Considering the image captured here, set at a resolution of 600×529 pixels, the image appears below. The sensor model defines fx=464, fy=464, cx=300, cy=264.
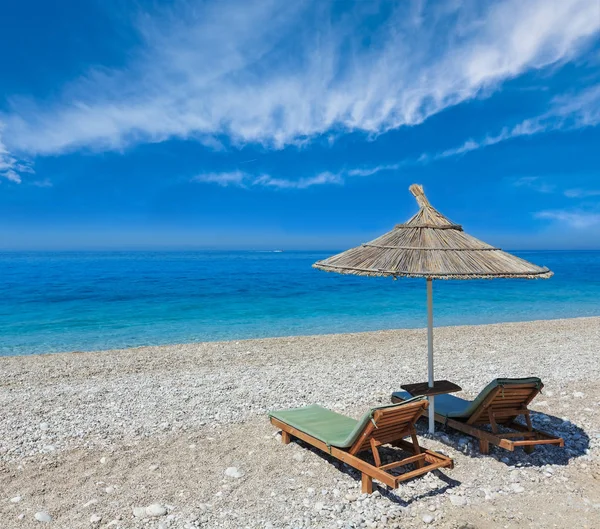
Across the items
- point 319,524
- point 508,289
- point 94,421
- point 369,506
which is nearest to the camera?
point 319,524

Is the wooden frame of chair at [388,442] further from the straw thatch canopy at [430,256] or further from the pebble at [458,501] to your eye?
the straw thatch canopy at [430,256]

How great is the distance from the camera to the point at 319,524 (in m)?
3.29

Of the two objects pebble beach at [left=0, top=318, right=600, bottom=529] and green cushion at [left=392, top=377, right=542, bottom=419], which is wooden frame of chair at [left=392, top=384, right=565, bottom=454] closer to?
green cushion at [left=392, top=377, right=542, bottom=419]

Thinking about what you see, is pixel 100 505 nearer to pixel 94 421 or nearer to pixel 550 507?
pixel 94 421

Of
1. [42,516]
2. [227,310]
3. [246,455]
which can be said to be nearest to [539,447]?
[246,455]

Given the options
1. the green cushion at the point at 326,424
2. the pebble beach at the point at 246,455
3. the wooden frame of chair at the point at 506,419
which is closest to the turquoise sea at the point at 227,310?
the pebble beach at the point at 246,455

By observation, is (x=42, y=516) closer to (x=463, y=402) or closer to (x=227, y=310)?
(x=463, y=402)

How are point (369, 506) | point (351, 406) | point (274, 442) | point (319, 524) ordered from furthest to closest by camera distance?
point (351, 406)
point (274, 442)
point (369, 506)
point (319, 524)

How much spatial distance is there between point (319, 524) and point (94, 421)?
3227 millimetres

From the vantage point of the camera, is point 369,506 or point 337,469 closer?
point 369,506

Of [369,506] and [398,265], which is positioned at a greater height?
[398,265]

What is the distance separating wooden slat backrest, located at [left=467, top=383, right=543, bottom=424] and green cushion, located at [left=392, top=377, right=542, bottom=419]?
0.03 m

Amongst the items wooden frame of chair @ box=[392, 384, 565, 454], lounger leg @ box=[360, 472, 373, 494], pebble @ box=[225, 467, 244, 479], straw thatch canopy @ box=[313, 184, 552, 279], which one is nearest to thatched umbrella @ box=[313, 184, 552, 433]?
straw thatch canopy @ box=[313, 184, 552, 279]

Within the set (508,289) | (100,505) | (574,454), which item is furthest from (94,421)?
(508,289)
